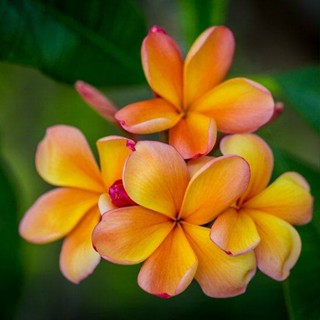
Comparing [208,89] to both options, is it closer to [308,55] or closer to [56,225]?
[56,225]

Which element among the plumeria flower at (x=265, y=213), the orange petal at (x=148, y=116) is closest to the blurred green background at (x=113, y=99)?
the plumeria flower at (x=265, y=213)

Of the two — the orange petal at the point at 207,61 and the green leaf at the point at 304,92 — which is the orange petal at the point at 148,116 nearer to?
the orange petal at the point at 207,61

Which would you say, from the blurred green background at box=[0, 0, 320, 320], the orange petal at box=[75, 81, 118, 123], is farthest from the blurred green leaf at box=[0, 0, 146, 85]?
the orange petal at box=[75, 81, 118, 123]

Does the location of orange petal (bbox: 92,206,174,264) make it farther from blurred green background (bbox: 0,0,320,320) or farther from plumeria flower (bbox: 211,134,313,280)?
blurred green background (bbox: 0,0,320,320)

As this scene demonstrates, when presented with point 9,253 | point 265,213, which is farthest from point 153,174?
point 9,253

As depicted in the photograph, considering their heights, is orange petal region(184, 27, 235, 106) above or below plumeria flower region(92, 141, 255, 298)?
above
